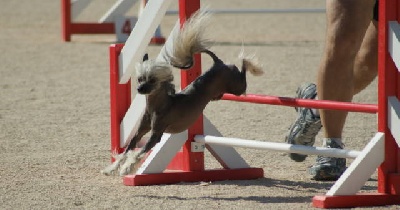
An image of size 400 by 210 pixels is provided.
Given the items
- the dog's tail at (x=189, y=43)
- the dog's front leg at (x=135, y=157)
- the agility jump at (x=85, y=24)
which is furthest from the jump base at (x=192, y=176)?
the agility jump at (x=85, y=24)

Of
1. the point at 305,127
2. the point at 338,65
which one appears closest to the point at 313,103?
the point at 338,65

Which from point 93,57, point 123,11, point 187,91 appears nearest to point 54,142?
point 187,91

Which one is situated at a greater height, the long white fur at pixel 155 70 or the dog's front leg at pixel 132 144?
the long white fur at pixel 155 70

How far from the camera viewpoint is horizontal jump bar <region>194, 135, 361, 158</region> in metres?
4.61

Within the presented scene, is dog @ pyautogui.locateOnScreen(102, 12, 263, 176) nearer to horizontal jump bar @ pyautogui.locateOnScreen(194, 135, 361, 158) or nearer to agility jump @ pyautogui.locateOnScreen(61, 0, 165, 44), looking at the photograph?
horizontal jump bar @ pyautogui.locateOnScreen(194, 135, 361, 158)

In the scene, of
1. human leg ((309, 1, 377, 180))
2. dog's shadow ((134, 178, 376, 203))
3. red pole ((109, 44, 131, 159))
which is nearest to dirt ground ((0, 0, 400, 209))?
dog's shadow ((134, 178, 376, 203))

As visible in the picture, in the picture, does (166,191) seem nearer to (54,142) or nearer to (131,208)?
(131,208)

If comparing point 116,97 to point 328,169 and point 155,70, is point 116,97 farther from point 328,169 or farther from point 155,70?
point 328,169

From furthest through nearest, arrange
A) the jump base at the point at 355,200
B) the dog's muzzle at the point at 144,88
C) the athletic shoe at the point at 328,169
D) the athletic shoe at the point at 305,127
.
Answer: the athletic shoe at the point at 305,127, the athletic shoe at the point at 328,169, the dog's muzzle at the point at 144,88, the jump base at the point at 355,200

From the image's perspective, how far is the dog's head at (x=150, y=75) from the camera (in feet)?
14.7

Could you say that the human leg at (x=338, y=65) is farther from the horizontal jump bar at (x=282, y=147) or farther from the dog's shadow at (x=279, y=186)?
the horizontal jump bar at (x=282, y=147)

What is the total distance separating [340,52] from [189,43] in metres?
0.78

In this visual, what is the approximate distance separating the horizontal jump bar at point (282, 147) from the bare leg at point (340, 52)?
35cm

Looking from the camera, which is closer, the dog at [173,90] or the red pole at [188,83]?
the dog at [173,90]
